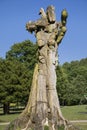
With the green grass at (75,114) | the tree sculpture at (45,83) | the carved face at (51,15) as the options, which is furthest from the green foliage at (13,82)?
the carved face at (51,15)

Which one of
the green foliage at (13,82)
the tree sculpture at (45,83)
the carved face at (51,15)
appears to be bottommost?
the tree sculpture at (45,83)

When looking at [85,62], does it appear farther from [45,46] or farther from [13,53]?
[45,46]

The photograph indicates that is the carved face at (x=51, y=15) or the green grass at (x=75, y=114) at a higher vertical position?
the carved face at (x=51, y=15)

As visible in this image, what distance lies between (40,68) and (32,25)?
6.06 feet

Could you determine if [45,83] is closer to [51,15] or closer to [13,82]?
[51,15]

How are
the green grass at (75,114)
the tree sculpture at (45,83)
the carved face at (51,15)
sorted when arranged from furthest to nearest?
the green grass at (75,114) < the carved face at (51,15) < the tree sculpture at (45,83)

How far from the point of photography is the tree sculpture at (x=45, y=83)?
1427 centimetres

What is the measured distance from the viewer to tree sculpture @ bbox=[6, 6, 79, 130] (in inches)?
562

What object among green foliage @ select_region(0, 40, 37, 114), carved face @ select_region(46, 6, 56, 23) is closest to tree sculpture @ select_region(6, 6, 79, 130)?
carved face @ select_region(46, 6, 56, 23)

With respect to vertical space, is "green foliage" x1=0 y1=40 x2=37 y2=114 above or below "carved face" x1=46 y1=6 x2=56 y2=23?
above

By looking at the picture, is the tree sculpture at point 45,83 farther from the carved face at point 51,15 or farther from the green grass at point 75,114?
the green grass at point 75,114

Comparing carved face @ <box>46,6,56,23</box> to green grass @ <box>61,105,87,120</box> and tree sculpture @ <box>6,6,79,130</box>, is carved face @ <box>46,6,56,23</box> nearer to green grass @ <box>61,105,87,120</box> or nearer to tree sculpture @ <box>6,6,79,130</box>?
tree sculpture @ <box>6,6,79,130</box>

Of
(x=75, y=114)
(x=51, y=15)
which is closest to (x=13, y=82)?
(x=75, y=114)

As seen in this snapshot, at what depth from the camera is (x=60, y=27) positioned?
49.8 feet
